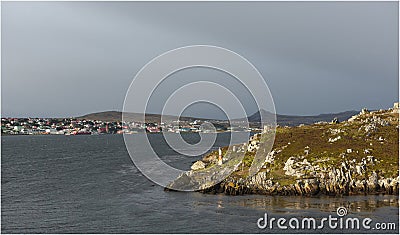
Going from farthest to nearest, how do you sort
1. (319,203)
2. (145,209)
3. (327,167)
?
(327,167) → (319,203) → (145,209)

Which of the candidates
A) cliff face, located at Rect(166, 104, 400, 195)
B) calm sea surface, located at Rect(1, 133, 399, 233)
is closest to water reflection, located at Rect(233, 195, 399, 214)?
calm sea surface, located at Rect(1, 133, 399, 233)

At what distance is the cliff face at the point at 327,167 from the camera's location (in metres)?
71.7

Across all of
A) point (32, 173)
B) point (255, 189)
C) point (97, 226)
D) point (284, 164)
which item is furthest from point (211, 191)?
point (32, 173)

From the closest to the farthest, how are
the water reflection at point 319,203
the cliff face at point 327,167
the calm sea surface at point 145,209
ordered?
the calm sea surface at point 145,209, the water reflection at point 319,203, the cliff face at point 327,167

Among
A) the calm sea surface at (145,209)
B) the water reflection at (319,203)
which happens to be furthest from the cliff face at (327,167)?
the calm sea surface at (145,209)

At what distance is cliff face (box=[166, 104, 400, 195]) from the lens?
71688mm

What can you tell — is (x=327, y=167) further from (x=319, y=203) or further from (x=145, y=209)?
(x=145, y=209)

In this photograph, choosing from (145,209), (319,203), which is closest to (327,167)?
(319,203)

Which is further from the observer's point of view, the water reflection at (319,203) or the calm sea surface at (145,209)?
the water reflection at (319,203)

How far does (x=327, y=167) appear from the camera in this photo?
76812 mm

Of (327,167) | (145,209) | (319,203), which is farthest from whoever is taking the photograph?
(327,167)

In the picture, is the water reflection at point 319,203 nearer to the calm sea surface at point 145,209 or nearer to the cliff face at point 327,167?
the calm sea surface at point 145,209

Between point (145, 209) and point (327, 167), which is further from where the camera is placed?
point (327, 167)

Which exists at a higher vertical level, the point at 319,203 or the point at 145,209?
the point at 319,203
